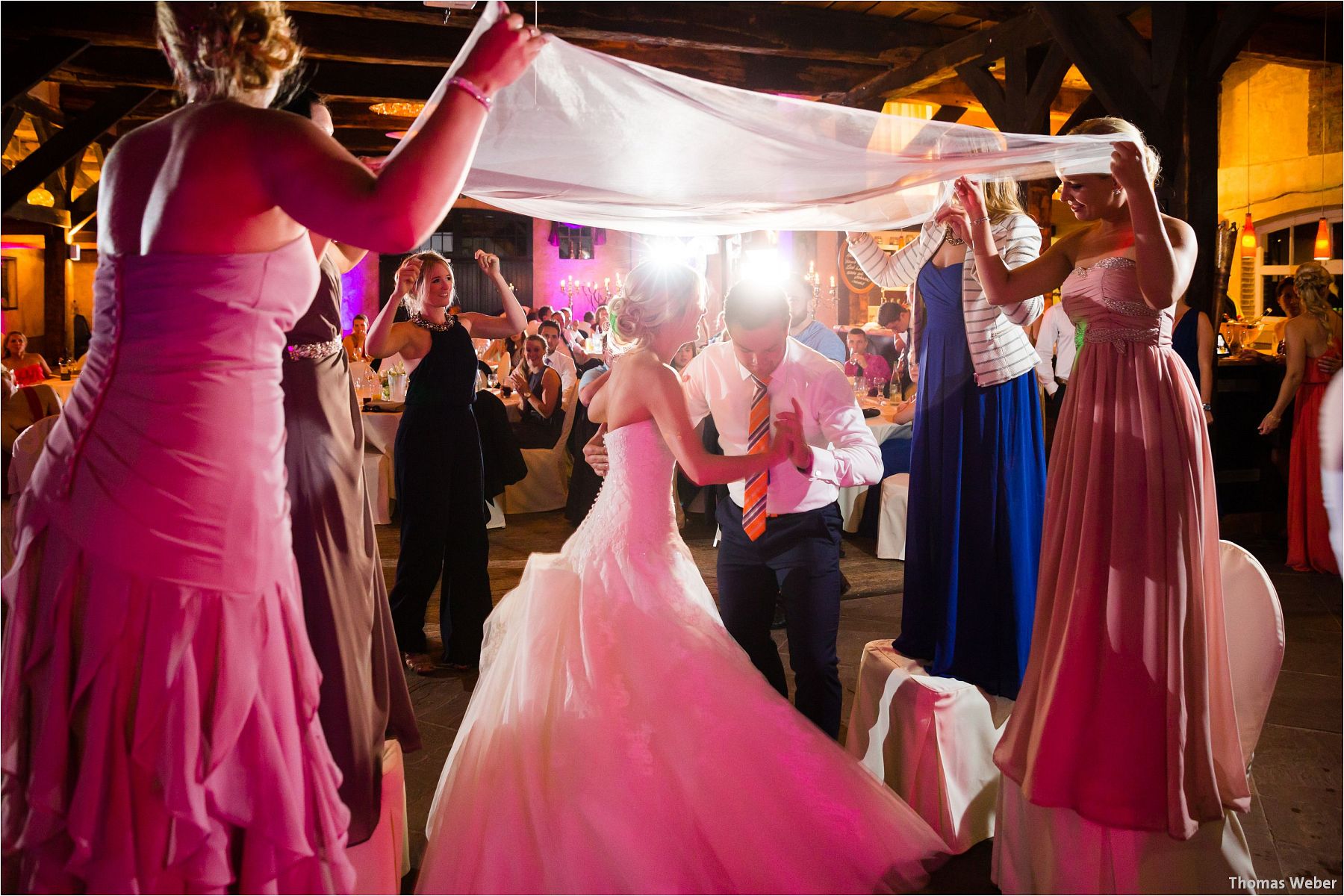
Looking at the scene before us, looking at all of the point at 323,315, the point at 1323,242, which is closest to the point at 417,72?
the point at 323,315

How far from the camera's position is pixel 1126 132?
2.03 meters

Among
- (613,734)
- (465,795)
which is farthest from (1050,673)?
(465,795)

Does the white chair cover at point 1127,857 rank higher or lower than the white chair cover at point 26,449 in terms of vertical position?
lower

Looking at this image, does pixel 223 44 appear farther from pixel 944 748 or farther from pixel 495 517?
pixel 495 517

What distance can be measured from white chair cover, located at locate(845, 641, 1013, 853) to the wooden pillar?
1685cm

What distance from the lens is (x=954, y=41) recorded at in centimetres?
741

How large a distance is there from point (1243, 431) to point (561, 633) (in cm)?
647

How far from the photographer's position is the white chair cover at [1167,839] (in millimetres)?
1932

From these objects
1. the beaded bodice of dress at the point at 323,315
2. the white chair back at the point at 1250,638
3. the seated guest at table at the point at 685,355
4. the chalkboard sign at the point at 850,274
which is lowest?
the white chair back at the point at 1250,638

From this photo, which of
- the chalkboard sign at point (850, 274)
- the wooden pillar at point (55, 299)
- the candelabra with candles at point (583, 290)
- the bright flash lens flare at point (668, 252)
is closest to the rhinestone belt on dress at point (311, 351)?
the bright flash lens flare at point (668, 252)

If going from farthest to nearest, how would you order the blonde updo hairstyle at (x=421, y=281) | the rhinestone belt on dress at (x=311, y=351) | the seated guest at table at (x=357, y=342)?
1. the seated guest at table at (x=357, y=342)
2. the blonde updo hairstyle at (x=421, y=281)
3. the rhinestone belt on dress at (x=311, y=351)

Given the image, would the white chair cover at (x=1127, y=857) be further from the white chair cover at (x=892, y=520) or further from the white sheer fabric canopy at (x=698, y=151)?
the white chair cover at (x=892, y=520)

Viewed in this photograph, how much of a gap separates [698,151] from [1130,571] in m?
1.32

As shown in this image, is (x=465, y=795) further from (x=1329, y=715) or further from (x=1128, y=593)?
(x=1329, y=715)
